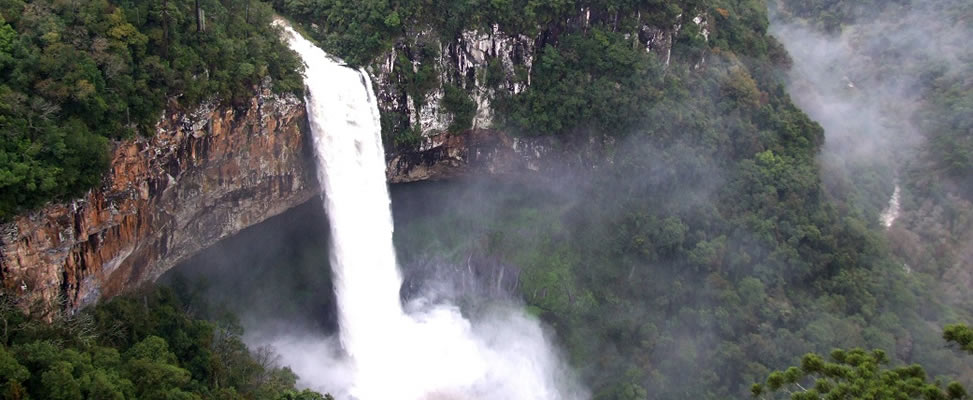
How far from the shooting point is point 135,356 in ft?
61.8

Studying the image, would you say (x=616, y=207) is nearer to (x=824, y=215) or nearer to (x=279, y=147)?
(x=824, y=215)

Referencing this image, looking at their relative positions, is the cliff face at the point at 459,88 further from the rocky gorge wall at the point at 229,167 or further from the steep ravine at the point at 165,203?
the steep ravine at the point at 165,203

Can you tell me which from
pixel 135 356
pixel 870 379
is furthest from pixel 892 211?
pixel 135 356

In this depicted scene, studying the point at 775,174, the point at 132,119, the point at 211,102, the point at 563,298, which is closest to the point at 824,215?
the point at 775,174

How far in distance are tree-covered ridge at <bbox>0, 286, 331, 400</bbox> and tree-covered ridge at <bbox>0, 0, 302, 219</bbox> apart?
331 centimetres

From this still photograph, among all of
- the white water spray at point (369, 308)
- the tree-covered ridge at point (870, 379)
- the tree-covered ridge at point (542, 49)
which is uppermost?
the tree-covered ridge at point (542, 49)

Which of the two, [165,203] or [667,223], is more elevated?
[165,203]

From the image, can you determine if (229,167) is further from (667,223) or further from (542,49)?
(667,223)

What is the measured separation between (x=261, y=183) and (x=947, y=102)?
37762 mm

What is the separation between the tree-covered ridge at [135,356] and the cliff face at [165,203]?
908 millimetres

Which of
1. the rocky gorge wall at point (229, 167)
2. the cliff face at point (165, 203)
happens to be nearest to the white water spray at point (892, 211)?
the rocky gorge wall at point (229, 167)

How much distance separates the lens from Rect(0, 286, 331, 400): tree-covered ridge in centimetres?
1555

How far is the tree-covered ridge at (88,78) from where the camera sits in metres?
17.3

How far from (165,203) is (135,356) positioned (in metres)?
5.41
